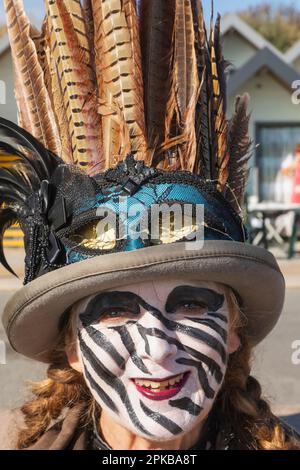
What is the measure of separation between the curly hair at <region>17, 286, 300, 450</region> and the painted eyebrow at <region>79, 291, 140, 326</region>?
197 millimetres

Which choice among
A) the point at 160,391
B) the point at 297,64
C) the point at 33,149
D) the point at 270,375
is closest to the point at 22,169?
the point at 33,149

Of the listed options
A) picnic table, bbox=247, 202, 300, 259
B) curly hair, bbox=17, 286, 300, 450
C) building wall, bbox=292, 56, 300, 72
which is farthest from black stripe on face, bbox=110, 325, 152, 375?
building wall, bbox=292, 56, 300, 72

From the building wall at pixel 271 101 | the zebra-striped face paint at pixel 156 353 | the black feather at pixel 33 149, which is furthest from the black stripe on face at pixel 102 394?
the building wall at pixel 271 101

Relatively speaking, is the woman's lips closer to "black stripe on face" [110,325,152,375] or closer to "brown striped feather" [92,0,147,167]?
"black stripe on face" [110,325,152,375]

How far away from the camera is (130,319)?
2.11m

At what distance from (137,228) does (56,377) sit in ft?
2.59

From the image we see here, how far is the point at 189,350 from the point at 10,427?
1386 mm

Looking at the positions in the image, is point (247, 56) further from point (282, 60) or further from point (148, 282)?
point (148, 282)

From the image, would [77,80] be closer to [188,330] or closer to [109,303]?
[109,303]

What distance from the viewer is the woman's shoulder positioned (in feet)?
9.40

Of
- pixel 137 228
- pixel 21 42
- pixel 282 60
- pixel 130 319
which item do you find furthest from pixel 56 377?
pixel 282 60

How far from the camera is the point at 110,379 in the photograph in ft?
7.00
